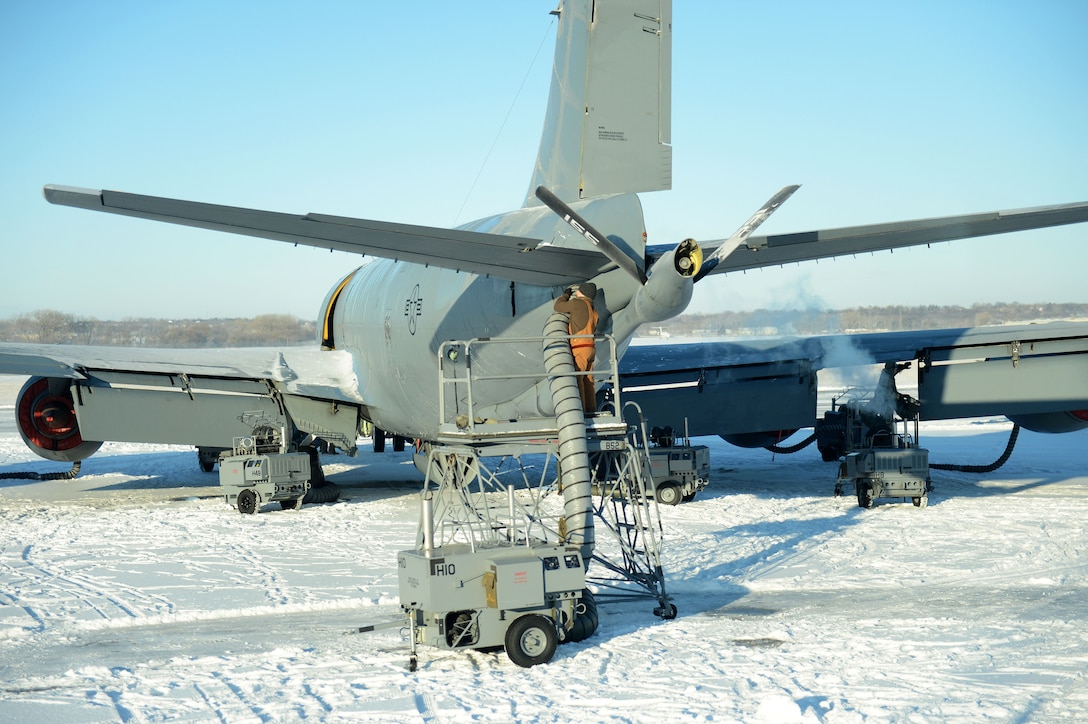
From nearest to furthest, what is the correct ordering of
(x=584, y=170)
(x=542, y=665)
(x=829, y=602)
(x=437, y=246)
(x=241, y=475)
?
(x=542, y=665) → (x=437, y=246) → (x=829, y=602) → (x=584, y=170) → (x=241, y=475)

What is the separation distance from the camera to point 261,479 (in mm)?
22297

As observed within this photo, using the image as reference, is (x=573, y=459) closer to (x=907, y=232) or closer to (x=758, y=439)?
(x=907, y=232)

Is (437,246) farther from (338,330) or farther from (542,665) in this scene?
(338,330)

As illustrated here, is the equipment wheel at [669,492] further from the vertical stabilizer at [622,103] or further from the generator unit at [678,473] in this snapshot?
the vertical stabilizer at [622,103]

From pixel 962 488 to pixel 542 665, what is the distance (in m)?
17.1

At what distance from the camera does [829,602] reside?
1352 centimetres

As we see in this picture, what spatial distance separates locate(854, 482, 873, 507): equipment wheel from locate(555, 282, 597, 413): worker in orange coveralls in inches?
407

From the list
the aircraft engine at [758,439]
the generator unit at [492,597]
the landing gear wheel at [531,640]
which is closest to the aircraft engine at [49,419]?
the generator unit at [492,597]

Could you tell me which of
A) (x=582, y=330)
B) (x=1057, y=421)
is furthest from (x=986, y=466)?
(x=582, y=330)

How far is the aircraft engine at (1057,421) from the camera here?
2539 cm

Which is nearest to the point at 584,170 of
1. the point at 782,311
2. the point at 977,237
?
the point at 977,237

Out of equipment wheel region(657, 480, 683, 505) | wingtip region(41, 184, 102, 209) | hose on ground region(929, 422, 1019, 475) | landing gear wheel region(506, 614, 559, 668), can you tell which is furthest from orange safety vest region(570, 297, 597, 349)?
hose on ground region(929, 422, 1019, 475)

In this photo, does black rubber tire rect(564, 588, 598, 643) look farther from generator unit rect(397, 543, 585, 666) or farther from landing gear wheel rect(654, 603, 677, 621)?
landing gear wheel rect(654, 603, 677, 621)

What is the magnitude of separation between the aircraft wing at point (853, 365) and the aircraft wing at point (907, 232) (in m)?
9.57
